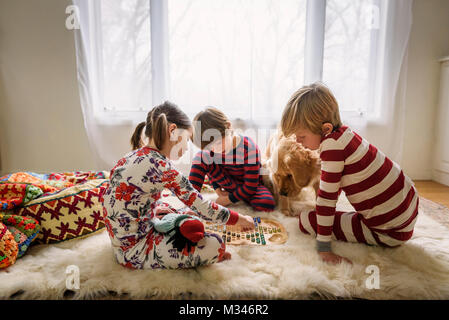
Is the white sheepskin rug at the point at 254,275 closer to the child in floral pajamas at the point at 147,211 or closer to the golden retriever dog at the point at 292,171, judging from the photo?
the child in floral pajamas at the point at 147,211

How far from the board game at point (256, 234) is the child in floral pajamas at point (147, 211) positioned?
0.17 m

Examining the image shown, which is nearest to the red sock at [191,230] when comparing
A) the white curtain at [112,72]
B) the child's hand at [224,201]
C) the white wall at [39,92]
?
the child's hand at [224,201]

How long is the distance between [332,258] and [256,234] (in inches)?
11.9

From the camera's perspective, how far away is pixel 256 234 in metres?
1.04

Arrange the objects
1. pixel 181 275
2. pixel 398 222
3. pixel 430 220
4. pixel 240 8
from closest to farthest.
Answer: pixel 181 275 → pixel 398 222 → pixel 430 220 → pixel 240 8

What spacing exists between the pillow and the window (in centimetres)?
104

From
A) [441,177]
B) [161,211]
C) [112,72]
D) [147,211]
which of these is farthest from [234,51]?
[441,177]

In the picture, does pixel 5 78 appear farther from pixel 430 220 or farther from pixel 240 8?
pixel 430 220

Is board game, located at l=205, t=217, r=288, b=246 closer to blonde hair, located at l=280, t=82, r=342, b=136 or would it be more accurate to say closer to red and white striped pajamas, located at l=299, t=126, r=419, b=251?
red and white striped pajamas, located at l=299, t=126, r=419, b=251

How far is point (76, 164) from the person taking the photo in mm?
2051

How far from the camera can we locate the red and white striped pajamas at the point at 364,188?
83cm

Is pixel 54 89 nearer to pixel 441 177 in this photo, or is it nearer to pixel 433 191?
pixel 433 191

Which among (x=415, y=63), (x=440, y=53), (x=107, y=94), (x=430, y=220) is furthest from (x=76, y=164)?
(x=440, y=53)

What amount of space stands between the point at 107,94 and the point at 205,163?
1063 millimetres
